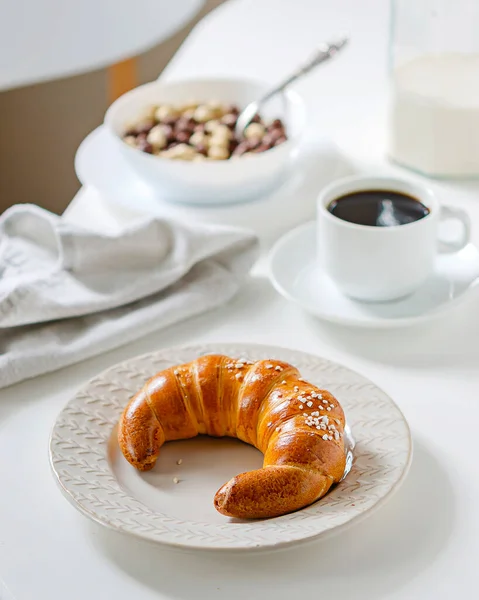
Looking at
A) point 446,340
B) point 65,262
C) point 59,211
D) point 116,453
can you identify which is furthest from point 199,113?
point 59,211

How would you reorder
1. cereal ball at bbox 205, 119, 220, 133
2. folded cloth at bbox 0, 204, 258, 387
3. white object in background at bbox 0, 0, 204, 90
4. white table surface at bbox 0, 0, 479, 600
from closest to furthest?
white object in background at bbox 0, 0, 204, 90, white table surface at bbox 0, 0, 479, 600, folded cloth at bbox 0, 204, 258, 387, cereal ball at bbox 205, 119, 220, 133

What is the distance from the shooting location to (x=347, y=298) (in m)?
0.92

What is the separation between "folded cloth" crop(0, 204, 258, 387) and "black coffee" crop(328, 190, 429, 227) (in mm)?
117

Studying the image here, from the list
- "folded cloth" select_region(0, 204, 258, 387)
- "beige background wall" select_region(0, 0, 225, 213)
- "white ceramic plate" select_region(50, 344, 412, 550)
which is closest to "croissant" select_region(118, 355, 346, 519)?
"white ceramic plate" select_region(50, 344, 412, 550)

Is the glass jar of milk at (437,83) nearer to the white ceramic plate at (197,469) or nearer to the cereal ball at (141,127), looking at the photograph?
the cereal ball at (141,127)

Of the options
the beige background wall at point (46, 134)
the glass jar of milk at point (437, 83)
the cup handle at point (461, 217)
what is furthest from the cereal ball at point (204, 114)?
the beige background wall at point (46, 134)

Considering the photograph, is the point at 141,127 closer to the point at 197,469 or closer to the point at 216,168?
the point at 216,168

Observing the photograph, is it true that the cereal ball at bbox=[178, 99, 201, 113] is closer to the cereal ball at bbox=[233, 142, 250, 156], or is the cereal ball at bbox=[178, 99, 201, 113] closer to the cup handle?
the cereal ball at bbox=[233, 142, 250, 156]

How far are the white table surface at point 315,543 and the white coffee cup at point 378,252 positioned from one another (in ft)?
0.17

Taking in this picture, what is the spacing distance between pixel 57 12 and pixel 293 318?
601 mm

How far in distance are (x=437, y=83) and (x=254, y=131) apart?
26 centimetres

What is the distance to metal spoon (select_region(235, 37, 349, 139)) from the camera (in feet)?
3.86

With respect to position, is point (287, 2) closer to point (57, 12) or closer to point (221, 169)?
point (221, 169)

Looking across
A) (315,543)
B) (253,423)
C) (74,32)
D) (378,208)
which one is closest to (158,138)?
(378,208)
